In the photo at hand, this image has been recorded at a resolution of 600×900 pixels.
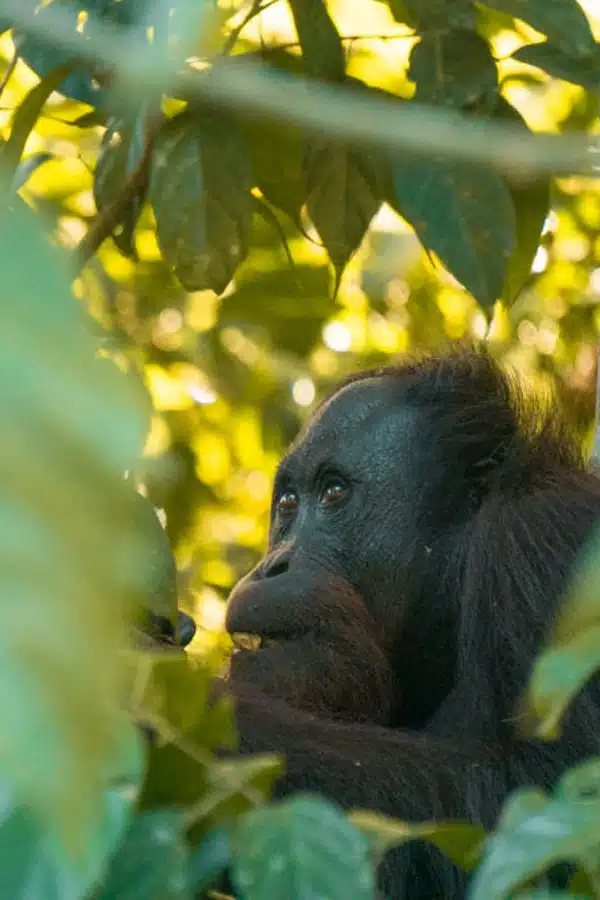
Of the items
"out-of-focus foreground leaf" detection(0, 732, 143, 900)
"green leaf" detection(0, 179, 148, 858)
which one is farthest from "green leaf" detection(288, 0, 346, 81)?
"green leaf" detection(0, 179, 148, 858)

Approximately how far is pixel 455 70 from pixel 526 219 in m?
0.37

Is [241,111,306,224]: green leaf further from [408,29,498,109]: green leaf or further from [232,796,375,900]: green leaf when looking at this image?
[232,796,375,900]: green leaf

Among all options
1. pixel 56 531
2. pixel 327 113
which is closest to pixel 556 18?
pixel 327 113

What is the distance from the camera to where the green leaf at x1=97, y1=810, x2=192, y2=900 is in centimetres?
112

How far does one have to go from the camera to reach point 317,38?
2.71 metres

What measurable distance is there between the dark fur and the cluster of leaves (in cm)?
42

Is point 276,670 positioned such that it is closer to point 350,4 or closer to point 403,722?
point 403,722

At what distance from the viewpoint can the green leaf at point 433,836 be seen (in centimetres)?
127

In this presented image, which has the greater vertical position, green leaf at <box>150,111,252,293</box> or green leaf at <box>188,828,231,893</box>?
green leaf at <box>188,828,231,893</box>

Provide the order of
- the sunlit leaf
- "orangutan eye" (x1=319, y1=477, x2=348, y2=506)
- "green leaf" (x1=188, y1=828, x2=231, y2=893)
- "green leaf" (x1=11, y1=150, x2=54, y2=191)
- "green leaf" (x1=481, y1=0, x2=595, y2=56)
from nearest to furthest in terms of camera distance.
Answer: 1. "green leaf" (x1=188, y1=828, x2=231, y2=893)
2. "green leaf" (x1=481, y1=0, x2=595, y2=56)
3. the sunlit leaf
4. "green leaf" (x1=11, y1=150, x2=54, y2=191)
5. "orangutan eye" (x1=319, y1=477, x2=348, y2=506)

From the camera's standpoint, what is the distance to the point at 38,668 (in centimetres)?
63

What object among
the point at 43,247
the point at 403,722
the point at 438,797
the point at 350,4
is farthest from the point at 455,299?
the point at 43,247

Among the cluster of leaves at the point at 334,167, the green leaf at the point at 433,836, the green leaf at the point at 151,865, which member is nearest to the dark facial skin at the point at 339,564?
the cluster of leaves at the point at 334,167

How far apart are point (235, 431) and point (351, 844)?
3908 mm
